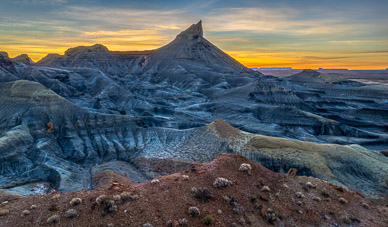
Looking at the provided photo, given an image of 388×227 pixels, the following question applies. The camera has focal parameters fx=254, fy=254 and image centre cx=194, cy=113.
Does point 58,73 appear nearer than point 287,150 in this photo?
No

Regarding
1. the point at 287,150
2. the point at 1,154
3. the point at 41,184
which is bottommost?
the point at 41,184

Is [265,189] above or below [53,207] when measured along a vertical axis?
below

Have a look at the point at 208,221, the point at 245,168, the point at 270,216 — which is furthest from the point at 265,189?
the point at 208,221

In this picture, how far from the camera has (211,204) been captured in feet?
54.8

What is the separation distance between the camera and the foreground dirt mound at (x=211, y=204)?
1468 centimetres

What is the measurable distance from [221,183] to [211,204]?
2189 millimetres

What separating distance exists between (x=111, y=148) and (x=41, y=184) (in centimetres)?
1754

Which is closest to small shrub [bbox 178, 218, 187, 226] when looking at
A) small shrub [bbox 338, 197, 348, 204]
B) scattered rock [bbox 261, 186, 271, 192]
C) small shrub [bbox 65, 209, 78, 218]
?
small shrub [bbox 65, 209, 78, 218]

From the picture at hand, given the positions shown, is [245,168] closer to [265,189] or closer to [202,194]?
[265,189]

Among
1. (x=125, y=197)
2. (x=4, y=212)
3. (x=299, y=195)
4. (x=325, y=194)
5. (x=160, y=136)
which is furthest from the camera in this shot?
(x=160, y=136)

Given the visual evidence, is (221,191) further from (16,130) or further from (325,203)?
(16,130)

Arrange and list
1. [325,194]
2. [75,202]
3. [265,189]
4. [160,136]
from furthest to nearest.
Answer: [160,136] → [325,194] → [265,189] → [75,202]

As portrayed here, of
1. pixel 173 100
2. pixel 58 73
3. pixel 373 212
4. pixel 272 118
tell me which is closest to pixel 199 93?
pixel 173 100

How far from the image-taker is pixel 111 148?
57031 mm
